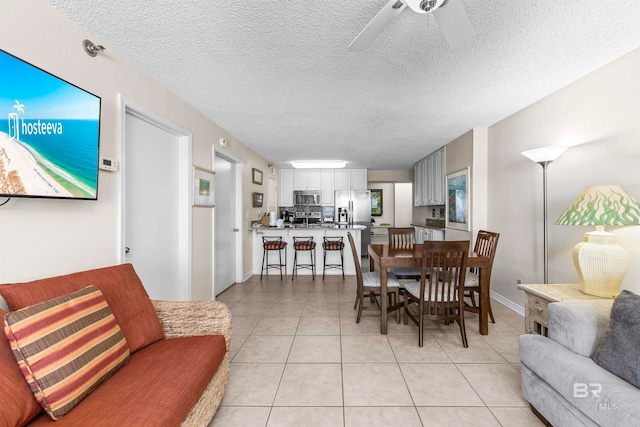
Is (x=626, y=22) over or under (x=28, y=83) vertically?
over

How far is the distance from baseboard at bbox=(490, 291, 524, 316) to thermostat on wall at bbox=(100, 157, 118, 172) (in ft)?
14.0

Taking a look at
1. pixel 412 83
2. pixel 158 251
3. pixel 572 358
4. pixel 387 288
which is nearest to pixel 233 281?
pixel 158 251

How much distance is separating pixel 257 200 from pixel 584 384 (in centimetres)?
486

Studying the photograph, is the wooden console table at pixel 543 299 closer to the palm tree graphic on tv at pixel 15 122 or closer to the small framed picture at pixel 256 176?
the palm tree graphic on tv at pixel 15 122

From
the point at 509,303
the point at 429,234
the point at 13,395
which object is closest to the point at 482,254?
the point at 509,303

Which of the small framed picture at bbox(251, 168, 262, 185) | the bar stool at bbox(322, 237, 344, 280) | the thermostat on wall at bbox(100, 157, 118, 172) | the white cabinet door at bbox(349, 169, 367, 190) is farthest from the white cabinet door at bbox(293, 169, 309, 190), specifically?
the thermostat on wall at bbox(100, 157, 118, 172)

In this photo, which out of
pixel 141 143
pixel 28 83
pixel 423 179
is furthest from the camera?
pixel 423 179

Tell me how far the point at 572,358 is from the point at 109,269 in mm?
2611

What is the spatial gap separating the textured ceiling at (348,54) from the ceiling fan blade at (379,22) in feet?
0.74

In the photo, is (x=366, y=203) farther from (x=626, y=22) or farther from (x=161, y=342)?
(x=161, y=342)

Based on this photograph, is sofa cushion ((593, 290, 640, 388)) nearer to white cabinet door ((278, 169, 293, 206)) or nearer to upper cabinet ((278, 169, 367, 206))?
upper cabinet ((278, 169, 367, 206))

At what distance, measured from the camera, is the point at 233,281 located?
445 cm

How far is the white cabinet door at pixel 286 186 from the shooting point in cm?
708

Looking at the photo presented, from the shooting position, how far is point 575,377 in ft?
4.19
